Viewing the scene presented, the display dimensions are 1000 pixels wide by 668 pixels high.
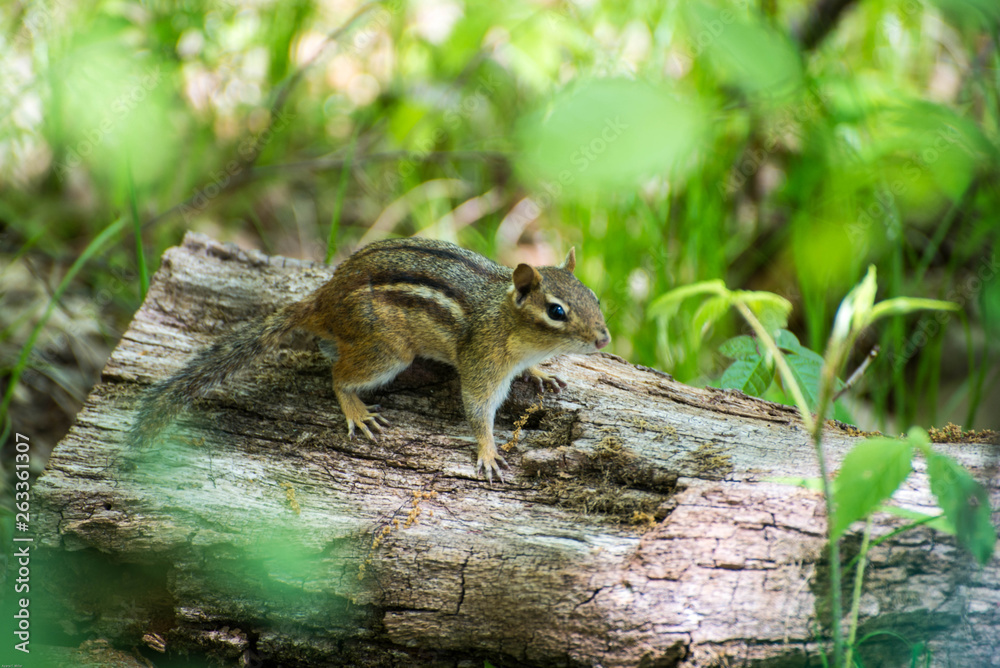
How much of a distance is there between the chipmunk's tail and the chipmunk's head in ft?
3.57

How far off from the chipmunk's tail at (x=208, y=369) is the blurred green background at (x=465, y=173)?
71 cm

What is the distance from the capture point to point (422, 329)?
3248 mm

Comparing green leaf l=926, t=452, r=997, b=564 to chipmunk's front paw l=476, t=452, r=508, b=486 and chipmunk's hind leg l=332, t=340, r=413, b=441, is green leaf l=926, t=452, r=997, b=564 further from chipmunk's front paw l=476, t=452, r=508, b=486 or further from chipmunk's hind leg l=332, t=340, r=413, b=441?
chipmunk's hind leg l=332, t=340, r=413, b=441

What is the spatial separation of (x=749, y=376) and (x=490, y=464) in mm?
1260

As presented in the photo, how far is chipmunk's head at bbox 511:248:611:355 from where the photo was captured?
3.10 m

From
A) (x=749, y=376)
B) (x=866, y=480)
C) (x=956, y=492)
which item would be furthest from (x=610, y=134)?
(x=749, y=376)

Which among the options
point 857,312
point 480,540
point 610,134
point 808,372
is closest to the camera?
point 610,134

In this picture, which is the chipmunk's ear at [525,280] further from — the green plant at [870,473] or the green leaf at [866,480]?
the green leaf at [866,480]

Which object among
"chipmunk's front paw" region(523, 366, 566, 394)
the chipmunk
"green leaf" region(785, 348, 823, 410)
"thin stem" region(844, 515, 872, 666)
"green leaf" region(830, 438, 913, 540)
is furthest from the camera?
"chipmunk's front paw" region(523, 366, 566, 394)

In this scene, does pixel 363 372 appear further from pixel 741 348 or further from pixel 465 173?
pixel 465 173

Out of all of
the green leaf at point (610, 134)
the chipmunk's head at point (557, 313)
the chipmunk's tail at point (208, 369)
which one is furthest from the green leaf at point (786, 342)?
the green leaf at point (610, 134)

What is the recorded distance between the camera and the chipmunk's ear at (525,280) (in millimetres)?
3100

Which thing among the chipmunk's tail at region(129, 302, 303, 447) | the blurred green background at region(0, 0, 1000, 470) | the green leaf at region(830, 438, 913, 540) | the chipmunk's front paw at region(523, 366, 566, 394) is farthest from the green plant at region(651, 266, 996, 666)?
the chipmunk's tail at region(129, 302, 303, 447)

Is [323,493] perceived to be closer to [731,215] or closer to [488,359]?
[488,359]
